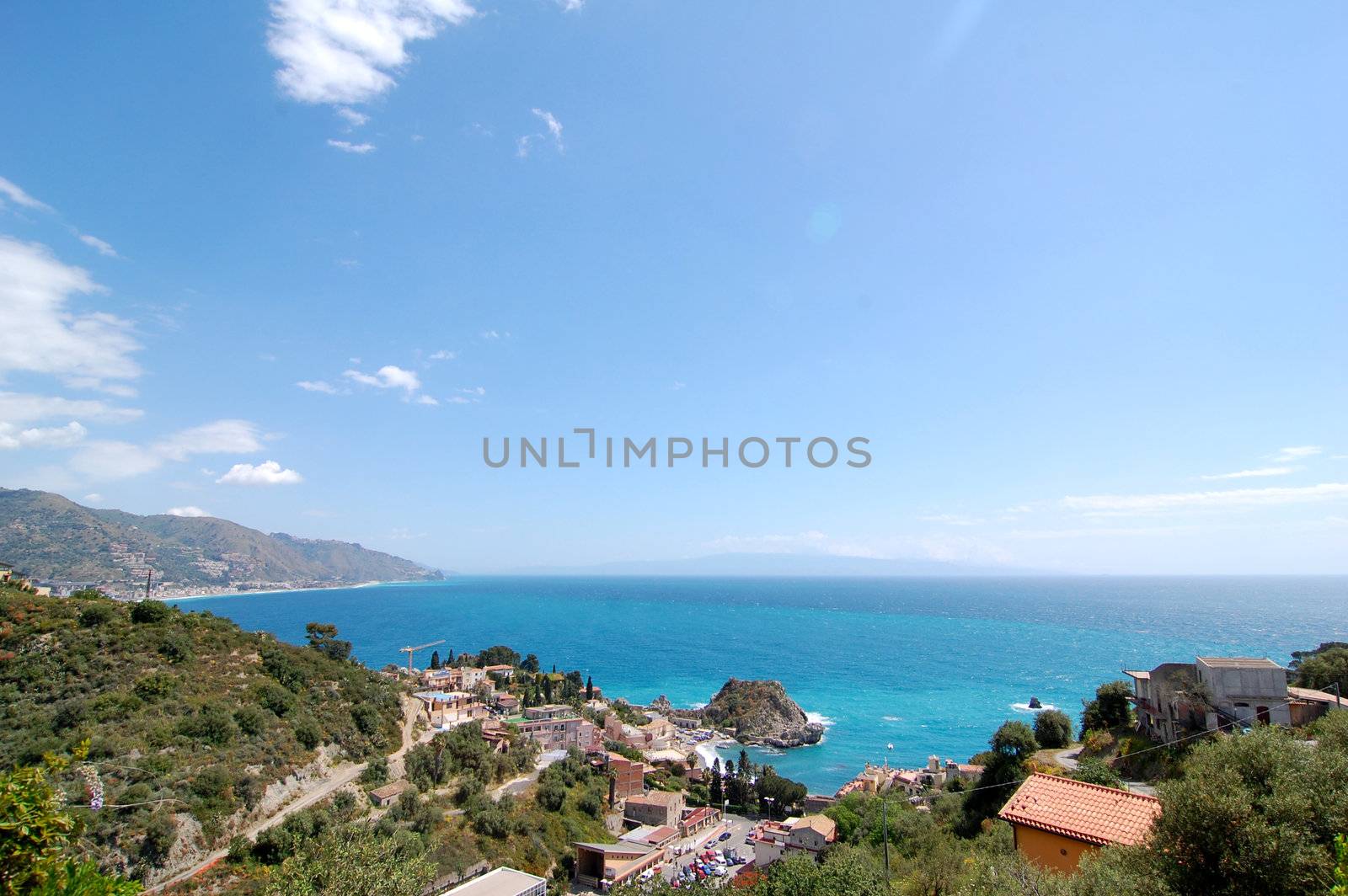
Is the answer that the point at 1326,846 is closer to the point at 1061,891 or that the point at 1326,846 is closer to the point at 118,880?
the point at 1061,891

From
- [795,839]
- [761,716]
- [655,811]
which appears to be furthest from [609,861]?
[761,716]

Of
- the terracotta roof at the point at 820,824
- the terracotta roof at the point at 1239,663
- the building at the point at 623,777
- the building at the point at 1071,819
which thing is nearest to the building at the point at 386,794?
the building at the point at 623,777

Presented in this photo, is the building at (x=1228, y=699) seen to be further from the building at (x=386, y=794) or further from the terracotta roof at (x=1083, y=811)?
the building at (x=386, y=794)

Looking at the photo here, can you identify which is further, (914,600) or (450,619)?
(914,600)

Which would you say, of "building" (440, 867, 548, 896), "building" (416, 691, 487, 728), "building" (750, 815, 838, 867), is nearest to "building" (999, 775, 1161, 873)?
"building" (440, 867, 548, 896)

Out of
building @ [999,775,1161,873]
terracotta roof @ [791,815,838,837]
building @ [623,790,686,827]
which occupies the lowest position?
building @ [623,790,686,827]

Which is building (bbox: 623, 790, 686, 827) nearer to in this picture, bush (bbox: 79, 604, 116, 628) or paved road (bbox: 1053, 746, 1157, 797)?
paved road (bbox: 1053, 746, 1157, 797)

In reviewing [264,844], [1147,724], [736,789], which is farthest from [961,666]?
[264,844]
